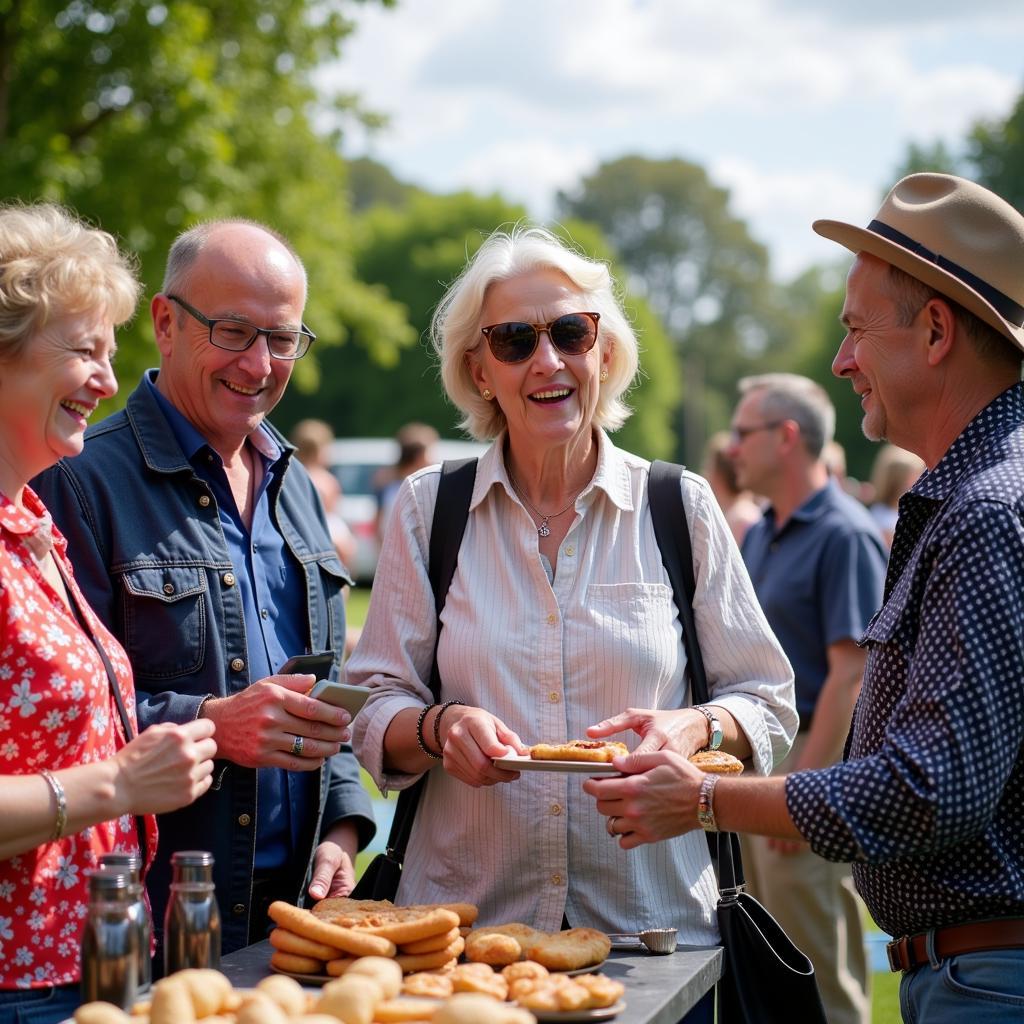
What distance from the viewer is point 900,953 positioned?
291cm

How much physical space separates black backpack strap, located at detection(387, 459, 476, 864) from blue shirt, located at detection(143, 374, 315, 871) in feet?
1.04

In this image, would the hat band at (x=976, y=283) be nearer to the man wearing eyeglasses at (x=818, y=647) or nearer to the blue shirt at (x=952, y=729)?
the blue shirt at (x=952, y=729)

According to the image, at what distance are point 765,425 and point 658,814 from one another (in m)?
4.19

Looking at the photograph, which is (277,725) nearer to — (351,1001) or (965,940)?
(351,1001)

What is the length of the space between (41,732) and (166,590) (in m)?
0.80

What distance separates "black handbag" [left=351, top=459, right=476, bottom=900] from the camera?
3.54 m

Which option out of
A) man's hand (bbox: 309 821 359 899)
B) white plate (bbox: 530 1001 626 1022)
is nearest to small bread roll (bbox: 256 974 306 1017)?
white plate (bbox: 530 1001 626 1022)

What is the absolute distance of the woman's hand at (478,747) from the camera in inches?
124

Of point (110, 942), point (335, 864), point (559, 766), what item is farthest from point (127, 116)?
point (110, 942)

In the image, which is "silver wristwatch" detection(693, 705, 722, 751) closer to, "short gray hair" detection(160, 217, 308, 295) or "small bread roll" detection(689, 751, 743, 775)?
"small bread roll" detection(689, 751, 743, 775)

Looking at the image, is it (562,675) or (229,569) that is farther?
(229,569)

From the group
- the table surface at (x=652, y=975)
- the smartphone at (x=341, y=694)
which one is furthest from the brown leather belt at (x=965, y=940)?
the smartphone at (x=341, y=694)

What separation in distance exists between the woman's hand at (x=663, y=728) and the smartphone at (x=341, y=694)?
1.74ft

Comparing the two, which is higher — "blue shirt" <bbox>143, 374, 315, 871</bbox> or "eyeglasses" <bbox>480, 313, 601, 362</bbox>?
"eyeglasses" <bbox>480, 313, 601, 362</bbox>
